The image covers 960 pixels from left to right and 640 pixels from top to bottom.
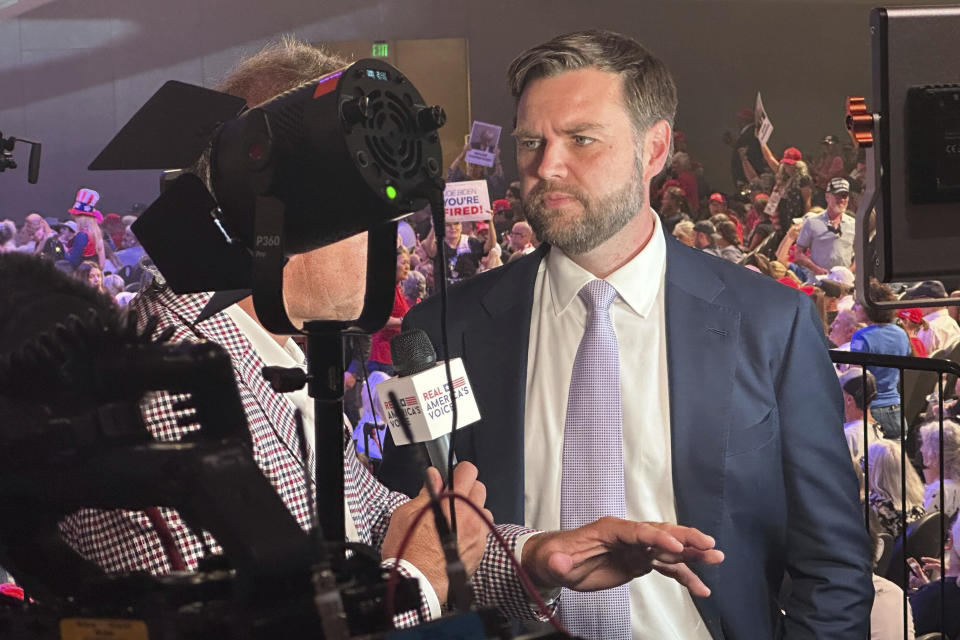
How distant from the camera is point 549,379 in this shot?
2.27m

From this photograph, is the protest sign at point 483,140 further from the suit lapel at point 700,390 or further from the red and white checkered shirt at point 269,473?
the red and white checkered shirt at point 269,473

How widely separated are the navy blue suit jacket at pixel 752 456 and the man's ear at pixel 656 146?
31 centimetres

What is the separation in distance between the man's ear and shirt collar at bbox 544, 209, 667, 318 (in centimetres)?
18

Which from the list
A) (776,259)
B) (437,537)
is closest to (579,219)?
(437,537)

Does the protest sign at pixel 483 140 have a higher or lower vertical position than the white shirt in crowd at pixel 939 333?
higher

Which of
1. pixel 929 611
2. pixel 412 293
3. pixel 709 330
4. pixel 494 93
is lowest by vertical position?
pixel 929 611

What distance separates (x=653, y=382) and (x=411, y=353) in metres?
0.67

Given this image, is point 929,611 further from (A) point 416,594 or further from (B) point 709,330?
(A) point 416,594

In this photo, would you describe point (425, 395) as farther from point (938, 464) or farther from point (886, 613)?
point (938, 464)

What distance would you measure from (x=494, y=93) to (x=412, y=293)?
463 cm

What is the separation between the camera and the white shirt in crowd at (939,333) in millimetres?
6270

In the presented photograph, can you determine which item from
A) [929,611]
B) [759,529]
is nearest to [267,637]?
[759,529]

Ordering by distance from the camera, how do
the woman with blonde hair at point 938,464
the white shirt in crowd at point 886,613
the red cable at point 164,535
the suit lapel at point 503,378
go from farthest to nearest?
→ the woman with blonde hair at point 938,464, the white shirt in crowd at point 886,613, the suit lapel at point 503,378, the red cable at point 164,535

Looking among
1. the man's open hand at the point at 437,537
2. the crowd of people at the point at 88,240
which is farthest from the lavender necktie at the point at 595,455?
the crowd of people at the point at 88,240
